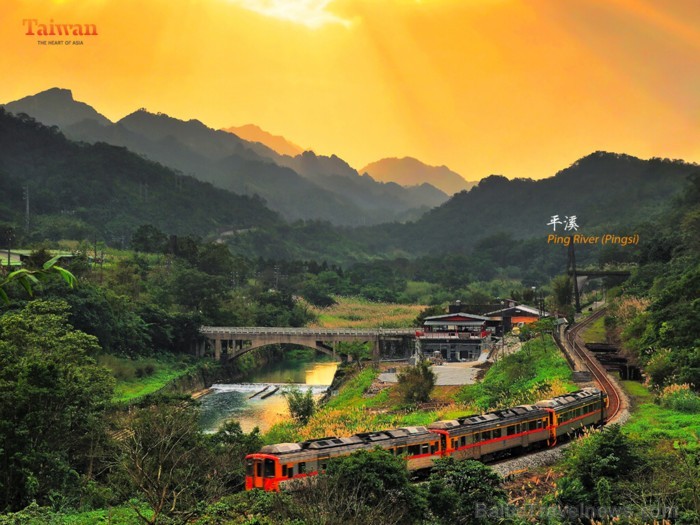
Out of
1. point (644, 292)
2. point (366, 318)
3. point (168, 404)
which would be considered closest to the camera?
point (168, 404)

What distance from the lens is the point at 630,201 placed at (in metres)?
198

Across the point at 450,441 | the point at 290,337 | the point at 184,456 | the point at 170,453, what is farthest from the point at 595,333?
the point at 170,453

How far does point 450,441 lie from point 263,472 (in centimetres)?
751

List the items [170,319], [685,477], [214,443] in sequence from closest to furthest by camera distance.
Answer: [685,477]
[214,443]
[170,319]

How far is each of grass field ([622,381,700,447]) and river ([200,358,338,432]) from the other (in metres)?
23.2

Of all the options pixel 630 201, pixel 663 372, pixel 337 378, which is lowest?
pixel 337 378

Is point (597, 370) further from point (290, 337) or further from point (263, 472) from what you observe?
point (290, 337)

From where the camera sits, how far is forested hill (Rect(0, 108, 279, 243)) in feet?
486

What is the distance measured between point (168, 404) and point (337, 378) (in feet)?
106

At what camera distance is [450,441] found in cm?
2802

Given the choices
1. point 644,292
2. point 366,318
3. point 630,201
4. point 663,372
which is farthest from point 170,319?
point 630,201

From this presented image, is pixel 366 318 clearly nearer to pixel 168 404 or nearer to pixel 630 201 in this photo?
pixel 168 404

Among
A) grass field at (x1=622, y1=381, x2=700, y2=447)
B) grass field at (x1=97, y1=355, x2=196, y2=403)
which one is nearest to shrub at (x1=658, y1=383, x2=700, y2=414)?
grass field at (x1=622, y1=381, x2=700, y2=447)

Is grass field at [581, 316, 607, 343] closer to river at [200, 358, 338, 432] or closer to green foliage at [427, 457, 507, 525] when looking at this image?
river at [200, 358, 338, 432]
